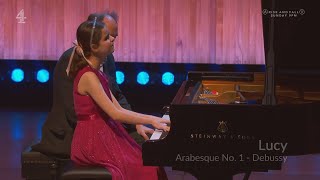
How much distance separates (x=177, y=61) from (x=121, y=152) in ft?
12.3

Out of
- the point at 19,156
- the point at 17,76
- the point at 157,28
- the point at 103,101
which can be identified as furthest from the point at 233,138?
the point at 17,76

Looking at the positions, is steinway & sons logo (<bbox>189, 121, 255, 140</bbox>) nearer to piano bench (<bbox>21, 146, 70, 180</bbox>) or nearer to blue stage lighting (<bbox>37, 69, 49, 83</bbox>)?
piano bench (<bbox>21, 146, 70, 180</bbox>)

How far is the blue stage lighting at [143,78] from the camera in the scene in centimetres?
734

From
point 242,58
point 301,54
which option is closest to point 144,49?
point 242,58

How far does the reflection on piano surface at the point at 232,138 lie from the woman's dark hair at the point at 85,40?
2.08 feet

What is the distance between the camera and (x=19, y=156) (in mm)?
5504

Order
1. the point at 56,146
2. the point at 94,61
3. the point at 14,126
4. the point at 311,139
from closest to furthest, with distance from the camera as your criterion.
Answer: the point at 311,139
the point at 94,61
the point at 56,146
the point at 14,126

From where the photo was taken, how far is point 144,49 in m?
7.12

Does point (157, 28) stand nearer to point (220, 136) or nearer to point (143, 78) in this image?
point (143, 78)

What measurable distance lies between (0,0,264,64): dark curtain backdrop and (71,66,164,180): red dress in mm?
3617

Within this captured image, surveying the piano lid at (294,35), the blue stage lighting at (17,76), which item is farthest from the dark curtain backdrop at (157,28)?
the piano lid at (294,35)

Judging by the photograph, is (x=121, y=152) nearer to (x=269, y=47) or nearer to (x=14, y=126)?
(x=269, y=47)

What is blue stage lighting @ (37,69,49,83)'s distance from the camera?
7402mm

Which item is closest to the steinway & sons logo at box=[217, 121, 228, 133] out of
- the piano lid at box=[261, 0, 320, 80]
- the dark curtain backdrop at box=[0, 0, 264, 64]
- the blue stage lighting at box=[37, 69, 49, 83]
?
the piano lid at box=[261, 0, 320, 80]
